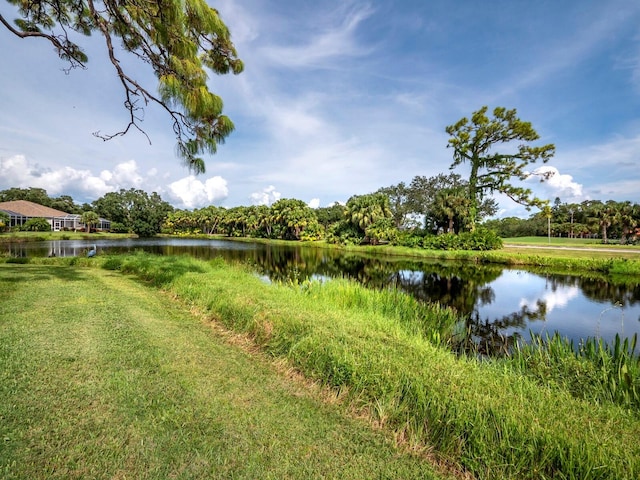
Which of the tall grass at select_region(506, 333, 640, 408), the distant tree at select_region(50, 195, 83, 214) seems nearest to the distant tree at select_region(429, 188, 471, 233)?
the tall grass at select_region(506, 333, 640, 408)

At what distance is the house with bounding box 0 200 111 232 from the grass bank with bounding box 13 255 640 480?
66682mm

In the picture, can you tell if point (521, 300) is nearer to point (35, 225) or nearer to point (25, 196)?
point (35, 225)

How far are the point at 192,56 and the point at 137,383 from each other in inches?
210

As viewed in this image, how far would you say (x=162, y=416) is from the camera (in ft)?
10.6

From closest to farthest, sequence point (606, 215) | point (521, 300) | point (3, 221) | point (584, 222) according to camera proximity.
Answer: point (521, 300)
point (606, 215)
point (3, 221)
point (584, 222)

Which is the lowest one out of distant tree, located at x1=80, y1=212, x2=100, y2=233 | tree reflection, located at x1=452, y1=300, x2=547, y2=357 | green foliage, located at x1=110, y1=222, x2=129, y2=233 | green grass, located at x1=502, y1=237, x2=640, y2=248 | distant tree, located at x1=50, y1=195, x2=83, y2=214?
tree reflection, located at x1=452, y1=300, x2=547, y2=357

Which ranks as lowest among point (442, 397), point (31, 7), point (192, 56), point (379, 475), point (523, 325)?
point (523, 325)

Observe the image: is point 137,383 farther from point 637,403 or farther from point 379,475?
point 637,403

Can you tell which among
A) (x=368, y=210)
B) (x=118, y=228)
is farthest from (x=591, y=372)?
(x=118, y=228)

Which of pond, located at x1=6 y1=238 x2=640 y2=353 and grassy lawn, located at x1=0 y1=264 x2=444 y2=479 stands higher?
grassy lawn, located at x1=0 y1=264 x2=444 y2=479

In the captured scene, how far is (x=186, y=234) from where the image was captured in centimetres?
8131

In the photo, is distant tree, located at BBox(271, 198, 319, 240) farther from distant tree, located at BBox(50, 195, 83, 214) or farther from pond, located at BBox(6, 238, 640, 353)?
distant tree, located at BBox(50, 195, 83, 214)

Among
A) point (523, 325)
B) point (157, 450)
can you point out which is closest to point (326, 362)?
point (157, 450)

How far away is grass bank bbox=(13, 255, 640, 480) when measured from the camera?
8.77 ft
